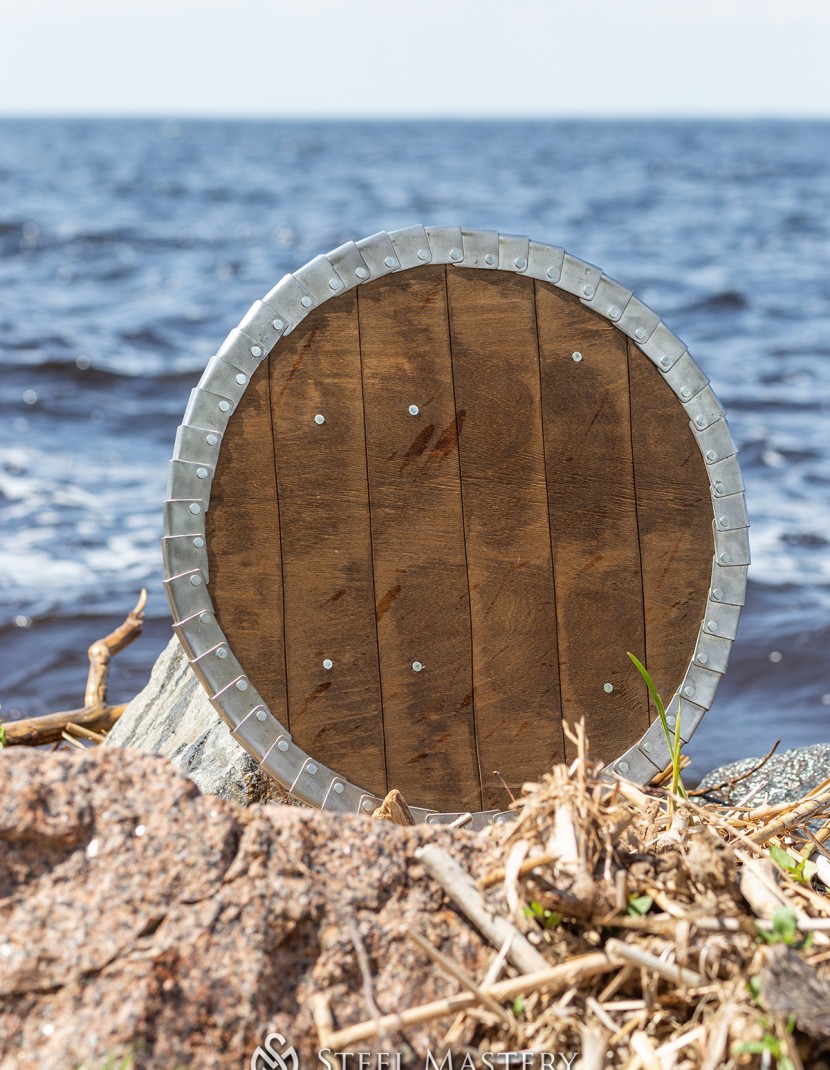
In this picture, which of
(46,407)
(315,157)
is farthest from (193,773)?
(315,157)

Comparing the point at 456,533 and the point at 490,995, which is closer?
the point at 490,995

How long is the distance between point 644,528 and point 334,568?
0.66 m

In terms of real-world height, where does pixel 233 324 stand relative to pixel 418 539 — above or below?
above

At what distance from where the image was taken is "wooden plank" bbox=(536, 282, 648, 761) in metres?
2.40

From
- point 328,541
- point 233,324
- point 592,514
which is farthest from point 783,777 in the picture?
point 233,324

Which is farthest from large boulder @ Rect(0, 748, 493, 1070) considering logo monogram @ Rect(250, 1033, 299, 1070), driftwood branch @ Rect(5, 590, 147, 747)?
driftwood branch @ Rect(5, 590, 147, 747)

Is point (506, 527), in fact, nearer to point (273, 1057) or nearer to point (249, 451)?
point (249, 451)

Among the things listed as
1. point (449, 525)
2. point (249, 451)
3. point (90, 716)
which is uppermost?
point (249, 451)

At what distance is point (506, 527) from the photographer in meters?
2.40

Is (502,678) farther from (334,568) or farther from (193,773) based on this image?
(193,773)

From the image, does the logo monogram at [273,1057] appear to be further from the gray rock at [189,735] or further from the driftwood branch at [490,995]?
the gray rock at [189,735]

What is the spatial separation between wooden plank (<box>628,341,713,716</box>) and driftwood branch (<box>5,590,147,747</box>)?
76.6 inches

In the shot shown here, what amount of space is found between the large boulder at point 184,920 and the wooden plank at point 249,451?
0.68 m

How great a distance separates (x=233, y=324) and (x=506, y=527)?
12132mm
